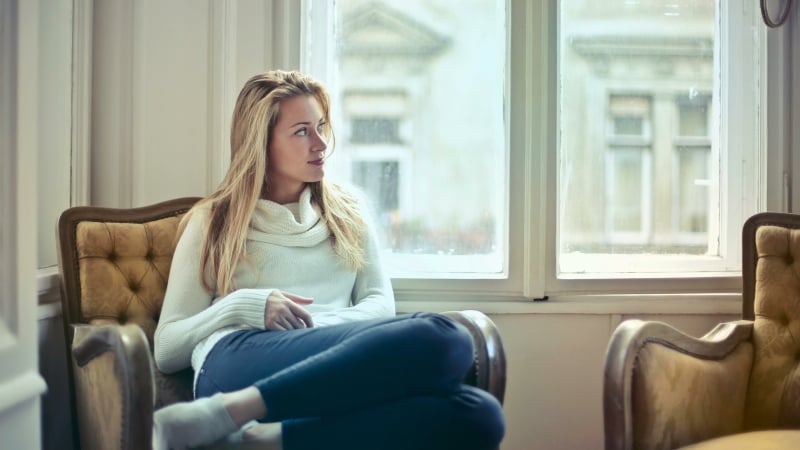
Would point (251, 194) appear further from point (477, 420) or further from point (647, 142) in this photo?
point (647, 142)

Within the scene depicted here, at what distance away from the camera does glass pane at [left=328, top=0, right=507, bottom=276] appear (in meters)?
2.29

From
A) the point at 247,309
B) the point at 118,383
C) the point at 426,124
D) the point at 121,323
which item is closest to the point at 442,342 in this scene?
the point at 247,309

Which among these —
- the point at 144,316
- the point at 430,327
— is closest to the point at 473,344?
the point at 430,327

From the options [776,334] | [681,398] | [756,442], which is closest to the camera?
[756,442]

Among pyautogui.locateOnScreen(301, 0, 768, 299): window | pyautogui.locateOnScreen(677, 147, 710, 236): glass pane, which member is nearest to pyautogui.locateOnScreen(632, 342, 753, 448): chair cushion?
pyautogui.locateOnScreen(301, 0, 768, 299): window

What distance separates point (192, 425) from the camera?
1.29 m

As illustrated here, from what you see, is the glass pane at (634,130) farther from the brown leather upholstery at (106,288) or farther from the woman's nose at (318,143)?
the brown leather upholstery at (106,288)

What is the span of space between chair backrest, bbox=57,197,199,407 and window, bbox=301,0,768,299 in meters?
0.65

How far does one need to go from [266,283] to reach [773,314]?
1.25 m

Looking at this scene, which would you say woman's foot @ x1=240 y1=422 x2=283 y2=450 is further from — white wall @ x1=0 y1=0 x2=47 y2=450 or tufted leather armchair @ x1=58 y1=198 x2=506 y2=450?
white wall @ x1=0 y1=0 x2=47 y2=450

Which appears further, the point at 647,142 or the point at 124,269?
the point at 647,142

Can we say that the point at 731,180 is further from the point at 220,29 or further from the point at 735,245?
the point at 220,29

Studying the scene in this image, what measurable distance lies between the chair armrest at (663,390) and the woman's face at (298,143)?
835 millimetres

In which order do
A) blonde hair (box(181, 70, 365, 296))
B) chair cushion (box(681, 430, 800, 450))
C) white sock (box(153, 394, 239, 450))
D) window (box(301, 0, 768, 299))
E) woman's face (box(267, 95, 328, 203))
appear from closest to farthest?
white sock (box(153, 394, 239, 450)) → chair cushion (box(681, 430, 800, 450)) → blonde hair (box(181, 70, 365, 296)) → woman's face (box(267, 95, 328, 203)) → window (box(301, 0, 768, 299))
